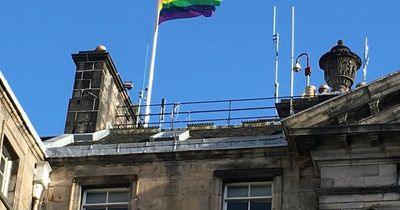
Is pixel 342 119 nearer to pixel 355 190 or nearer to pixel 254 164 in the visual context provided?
pixel 355 190

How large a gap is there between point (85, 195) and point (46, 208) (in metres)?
1.12

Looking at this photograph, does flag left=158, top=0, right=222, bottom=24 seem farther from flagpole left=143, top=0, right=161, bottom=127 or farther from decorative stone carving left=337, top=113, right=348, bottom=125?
decorative stone carving left=337, top=113, right=348, bottom=125

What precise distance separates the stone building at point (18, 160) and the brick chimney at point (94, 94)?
368cm

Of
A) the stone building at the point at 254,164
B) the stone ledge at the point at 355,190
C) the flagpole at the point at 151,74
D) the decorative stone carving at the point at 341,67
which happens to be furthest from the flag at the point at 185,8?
the stone ledge at the point at 355,190

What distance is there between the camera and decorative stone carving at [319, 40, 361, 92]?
3903 centimetres

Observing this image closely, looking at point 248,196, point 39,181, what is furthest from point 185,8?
point 248,196

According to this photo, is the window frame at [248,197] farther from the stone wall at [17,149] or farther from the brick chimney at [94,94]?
A: the brick chimney at [94,94]

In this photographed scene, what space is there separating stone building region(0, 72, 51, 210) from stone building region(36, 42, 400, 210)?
0.53 meters

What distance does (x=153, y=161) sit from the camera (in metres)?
34.1

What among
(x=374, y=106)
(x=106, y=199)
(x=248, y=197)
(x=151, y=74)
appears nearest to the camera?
(x=374, y=106)

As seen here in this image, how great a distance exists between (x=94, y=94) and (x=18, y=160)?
5703mm

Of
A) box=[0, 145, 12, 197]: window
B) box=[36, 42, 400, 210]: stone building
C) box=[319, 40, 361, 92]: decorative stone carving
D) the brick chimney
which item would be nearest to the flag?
the brick chimney

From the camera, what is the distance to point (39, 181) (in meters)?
33.8

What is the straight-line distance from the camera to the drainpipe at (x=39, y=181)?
3369 cm
